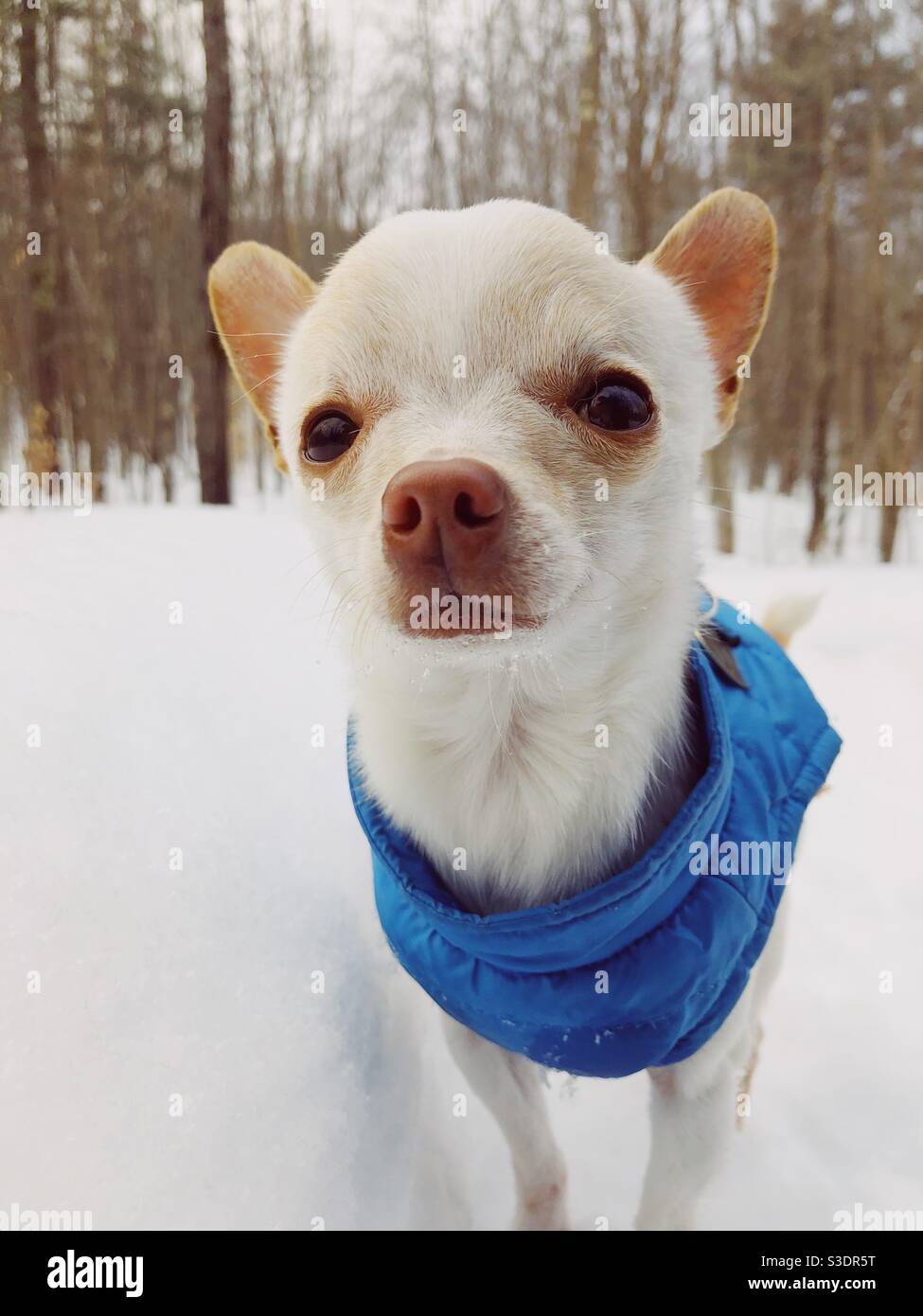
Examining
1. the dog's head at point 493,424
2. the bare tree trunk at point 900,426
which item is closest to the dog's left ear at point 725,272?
the dog's head at point 493,424

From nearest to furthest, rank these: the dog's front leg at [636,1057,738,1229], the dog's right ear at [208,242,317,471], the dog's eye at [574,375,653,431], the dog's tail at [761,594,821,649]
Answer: the dog's eye at [574,375,653,431]
the dog's front leg at [636,1057,738,1229]
the dog's right ear at [208,242,317,471]
the dog's tail at [761,594,821,649]

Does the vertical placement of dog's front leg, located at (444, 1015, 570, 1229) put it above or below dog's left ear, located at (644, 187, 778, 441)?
below

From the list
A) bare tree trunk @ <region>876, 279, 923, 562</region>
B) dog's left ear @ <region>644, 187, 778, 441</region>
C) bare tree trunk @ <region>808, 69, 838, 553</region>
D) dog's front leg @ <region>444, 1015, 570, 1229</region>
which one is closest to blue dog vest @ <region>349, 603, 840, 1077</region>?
dog's front leg @ <region>444, 1015, 570, 1229</region>

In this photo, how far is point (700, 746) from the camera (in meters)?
1.77

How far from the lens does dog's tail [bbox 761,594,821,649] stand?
2.82 m

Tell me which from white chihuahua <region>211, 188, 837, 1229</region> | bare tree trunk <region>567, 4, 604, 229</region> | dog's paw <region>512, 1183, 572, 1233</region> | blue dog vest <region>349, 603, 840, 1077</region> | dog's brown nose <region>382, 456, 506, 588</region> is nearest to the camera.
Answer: dog's brown nose <region>382, 456, 506, 588</region>

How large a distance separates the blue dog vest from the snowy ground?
0.38 m

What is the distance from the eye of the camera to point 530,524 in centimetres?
117

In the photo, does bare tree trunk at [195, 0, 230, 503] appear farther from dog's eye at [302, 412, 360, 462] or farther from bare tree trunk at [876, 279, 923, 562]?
bare tree trunk at [876, 279, 923, 562]

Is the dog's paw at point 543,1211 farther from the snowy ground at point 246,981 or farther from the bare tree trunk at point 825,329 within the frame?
the bare tree trunk at point 825,329

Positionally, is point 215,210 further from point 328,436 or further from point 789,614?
point 328,436

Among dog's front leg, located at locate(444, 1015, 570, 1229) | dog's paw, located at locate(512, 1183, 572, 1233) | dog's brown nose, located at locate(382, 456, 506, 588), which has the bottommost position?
dog's paw, located at locate(512, 1183, 572, 1233)

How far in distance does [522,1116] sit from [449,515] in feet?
5.40

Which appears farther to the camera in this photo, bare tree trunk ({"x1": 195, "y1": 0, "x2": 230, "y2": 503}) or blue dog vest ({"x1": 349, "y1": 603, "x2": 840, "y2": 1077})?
bare tree trunk ({"x1": 195, "y1": 0, "x2": 230, "y2": 503})
